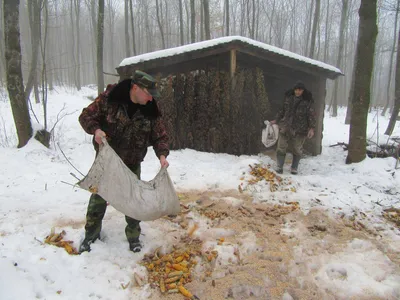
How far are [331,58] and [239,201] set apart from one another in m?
A: 44.2

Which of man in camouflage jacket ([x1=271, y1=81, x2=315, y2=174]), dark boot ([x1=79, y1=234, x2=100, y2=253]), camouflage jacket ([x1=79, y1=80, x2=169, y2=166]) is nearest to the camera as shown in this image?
camouflage jacket ([x1=79, y1=80, x2=169, y2=166])

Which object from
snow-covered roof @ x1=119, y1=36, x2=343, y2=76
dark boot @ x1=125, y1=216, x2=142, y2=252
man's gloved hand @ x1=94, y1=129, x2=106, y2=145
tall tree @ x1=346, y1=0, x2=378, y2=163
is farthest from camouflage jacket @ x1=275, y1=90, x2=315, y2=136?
man's gloved hand @ x1=94, y1=129, x2=106, y2=145

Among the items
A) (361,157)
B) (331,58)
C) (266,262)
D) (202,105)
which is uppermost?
A: (331,58)

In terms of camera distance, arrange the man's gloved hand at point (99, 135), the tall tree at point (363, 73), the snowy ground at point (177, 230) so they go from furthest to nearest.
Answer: the tall tree at point (363, 73) → the man's gloved hand at point (99, 135) → the snowy ground at point (177, 230)

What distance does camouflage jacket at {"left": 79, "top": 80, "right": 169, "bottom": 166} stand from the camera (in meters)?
2.86

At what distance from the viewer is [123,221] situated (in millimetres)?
3805

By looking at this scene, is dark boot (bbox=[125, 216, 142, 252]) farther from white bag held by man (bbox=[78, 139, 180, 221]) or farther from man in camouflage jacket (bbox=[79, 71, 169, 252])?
white bag held by man (bbox=[78, 139, 180, 221])

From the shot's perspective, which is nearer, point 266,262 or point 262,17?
point 266,262

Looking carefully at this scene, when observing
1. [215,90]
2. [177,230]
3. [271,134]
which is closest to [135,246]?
[177,230]

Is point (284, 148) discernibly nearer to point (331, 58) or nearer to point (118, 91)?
point (118, 91)

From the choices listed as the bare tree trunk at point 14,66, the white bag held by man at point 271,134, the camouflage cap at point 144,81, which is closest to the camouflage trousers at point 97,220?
the camouflage cap at point 144,81

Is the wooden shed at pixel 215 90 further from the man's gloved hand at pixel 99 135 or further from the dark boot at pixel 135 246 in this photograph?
the man's gloved hand at pixel 99 135

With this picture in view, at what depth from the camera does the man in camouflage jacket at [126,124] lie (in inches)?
110

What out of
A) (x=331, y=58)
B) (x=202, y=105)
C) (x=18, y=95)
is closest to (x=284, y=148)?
(x=202, y=105)
